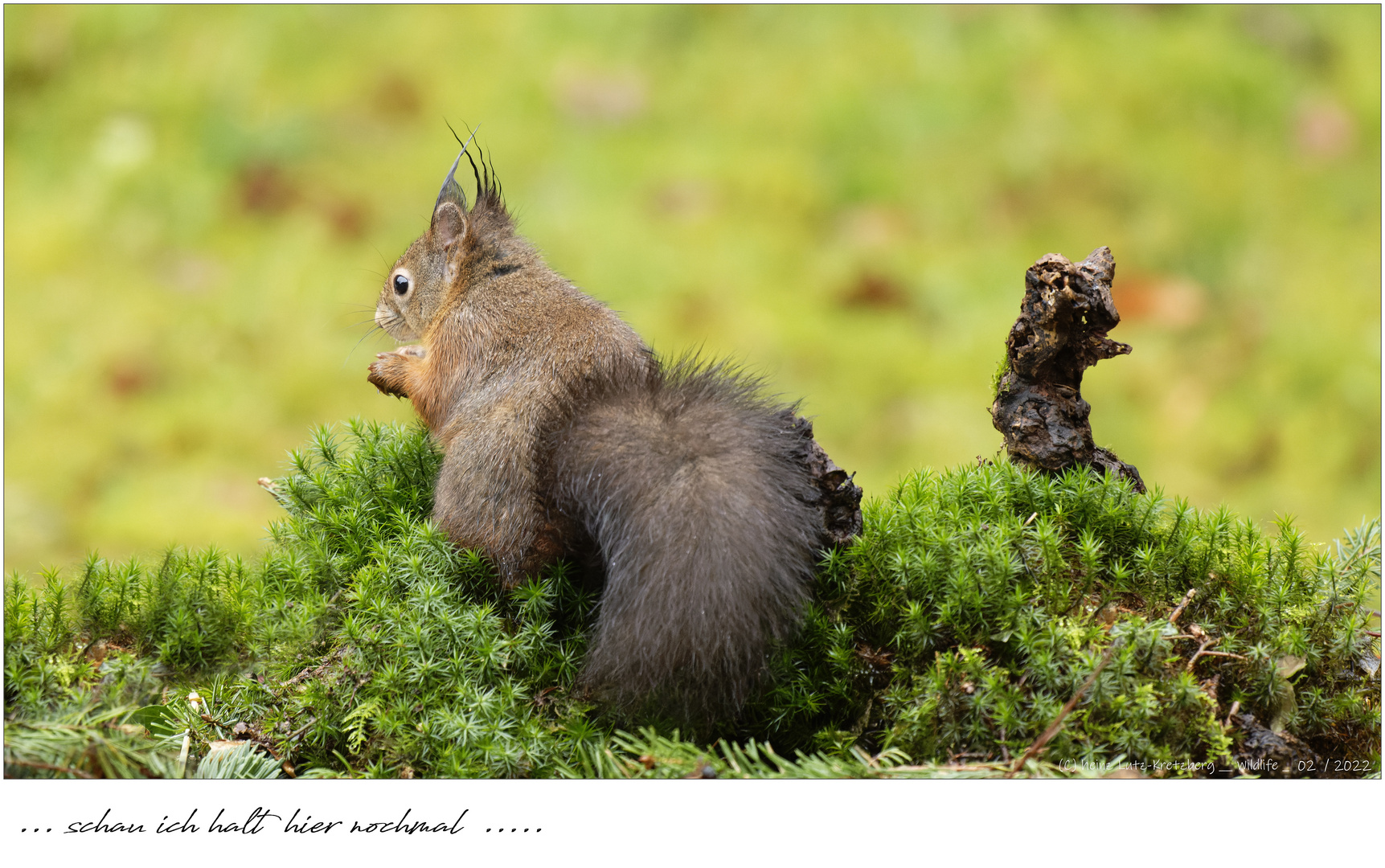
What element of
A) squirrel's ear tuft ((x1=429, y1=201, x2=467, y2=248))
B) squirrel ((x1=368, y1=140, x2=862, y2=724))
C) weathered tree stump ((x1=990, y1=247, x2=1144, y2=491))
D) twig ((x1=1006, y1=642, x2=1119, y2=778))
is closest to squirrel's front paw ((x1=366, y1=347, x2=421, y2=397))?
squirrel ((x1=368, y1=140, x2=862, y2=724))

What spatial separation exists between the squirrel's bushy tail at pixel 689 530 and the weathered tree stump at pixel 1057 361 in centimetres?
43

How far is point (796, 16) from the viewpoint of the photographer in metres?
4.50

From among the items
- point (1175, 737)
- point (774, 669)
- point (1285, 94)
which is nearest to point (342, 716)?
point (774, 669)

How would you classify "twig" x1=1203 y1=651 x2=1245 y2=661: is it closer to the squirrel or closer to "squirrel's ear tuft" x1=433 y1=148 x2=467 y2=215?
the squirrel

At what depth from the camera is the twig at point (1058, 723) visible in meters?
1.48

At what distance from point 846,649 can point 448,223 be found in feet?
4.39

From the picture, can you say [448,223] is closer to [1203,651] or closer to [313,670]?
[313,670]

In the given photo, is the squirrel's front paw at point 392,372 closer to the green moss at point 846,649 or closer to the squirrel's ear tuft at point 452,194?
the squirrel's ear tuft at point 452,194

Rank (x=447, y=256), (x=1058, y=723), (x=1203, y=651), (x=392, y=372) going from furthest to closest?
(x=447, y=256) → (x=392, y=372) → (x=1203, y=651) → (x=1058, y=723)

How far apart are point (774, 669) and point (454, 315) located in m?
1.08

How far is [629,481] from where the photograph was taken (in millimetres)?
1752

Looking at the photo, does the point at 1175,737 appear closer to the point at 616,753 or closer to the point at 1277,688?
the point at 1277,688

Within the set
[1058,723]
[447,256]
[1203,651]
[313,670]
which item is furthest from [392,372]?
[1203,651]

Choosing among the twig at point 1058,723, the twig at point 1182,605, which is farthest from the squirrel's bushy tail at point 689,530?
the twig at point 1182,605
